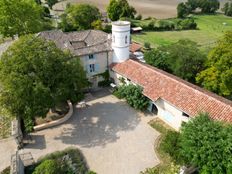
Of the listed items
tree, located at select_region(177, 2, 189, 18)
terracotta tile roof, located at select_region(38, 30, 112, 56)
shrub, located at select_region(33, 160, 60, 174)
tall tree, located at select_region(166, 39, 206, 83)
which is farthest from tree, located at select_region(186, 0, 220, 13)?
shrub, located at select_region(33, 160, 60, 174)

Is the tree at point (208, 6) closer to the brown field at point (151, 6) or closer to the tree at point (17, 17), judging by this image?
the brown field at point (151, 6)

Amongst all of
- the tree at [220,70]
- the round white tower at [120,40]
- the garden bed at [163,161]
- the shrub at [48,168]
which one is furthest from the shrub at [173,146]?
the round white tower at [120,40]

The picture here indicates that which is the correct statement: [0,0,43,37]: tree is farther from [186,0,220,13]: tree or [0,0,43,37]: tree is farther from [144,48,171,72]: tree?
[186,0,220,13]: tree

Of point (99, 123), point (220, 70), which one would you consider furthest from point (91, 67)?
point (220, 70)

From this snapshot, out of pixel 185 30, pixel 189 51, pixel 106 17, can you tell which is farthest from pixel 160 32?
pixel 189 51

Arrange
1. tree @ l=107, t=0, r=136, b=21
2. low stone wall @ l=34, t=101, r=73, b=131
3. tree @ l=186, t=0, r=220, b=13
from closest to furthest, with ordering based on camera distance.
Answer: low stone wall @ l=34, t=101, r=73, b=131, tree @ l=107, t=0, r=136, b=21, tree @ l=186, t=0, r=220, b=13

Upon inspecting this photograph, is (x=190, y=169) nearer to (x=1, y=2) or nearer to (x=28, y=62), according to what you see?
(x=28, y=62)

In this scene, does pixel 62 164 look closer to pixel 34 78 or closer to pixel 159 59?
pixel 34 78
